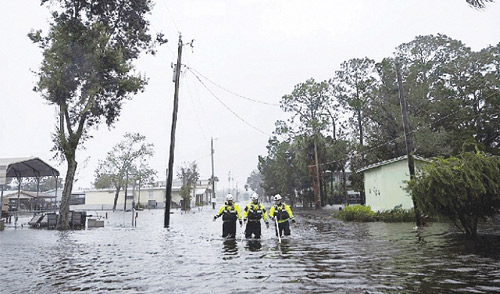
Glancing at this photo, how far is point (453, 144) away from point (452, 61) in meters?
8.53

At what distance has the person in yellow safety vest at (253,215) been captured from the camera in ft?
44.0

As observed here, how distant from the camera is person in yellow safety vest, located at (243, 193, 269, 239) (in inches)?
527

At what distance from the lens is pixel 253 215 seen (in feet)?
44.3

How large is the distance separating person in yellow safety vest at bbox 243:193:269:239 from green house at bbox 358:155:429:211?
11.1 m

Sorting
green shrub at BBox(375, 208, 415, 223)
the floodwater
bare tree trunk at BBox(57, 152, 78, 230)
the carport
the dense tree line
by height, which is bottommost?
the floodwater

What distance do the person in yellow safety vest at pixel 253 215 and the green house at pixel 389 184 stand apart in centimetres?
1109

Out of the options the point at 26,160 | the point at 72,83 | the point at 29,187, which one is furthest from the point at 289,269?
the point at 29,187

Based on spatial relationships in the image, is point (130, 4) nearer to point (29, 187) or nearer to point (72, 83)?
point (72, 83)

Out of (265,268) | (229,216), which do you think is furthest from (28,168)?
(265,268)

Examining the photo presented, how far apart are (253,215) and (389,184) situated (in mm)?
13575

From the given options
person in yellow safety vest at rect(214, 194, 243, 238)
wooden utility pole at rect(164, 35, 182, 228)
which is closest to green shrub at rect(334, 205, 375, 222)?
person in yellow safety vest at rect(214, 194, 243, 238)

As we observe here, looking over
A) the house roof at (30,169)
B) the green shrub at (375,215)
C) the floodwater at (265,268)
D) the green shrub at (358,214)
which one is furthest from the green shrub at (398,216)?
the house roof at (30,169)

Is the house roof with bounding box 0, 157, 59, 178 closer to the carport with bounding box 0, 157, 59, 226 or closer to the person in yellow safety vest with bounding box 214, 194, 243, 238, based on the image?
the carport with bounding box 0, 157, 59, 226

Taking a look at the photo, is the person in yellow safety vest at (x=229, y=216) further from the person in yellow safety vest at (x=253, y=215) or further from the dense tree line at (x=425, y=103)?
the dense tree line at (x=425, y=103)
